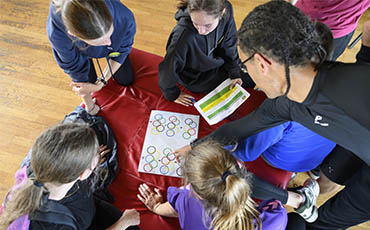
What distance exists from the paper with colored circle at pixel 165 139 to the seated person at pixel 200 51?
0.13 meters

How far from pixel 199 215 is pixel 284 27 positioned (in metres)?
0.85

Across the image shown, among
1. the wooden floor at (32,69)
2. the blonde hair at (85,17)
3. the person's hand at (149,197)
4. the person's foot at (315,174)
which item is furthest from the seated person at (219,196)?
the wooden floor at (32,69)

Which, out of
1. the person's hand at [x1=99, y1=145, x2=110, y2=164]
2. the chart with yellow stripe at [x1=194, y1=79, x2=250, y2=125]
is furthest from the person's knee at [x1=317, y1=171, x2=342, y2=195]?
the person's hand at [x1=99, y1=145, x2=110, y2=164]

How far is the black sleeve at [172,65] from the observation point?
1466 mm

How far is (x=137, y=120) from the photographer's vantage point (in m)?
1.72

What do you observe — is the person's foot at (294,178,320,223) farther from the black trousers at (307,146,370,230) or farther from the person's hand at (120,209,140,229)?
the person's hand at (120,209,140,229)

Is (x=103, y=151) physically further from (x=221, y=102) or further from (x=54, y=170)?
(x=221, y=102)

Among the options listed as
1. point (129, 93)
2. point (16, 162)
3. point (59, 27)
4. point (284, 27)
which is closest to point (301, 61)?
point (284, 27)

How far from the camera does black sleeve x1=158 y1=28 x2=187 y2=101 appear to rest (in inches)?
57.7

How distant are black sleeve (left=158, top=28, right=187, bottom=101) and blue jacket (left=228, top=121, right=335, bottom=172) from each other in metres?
0.55

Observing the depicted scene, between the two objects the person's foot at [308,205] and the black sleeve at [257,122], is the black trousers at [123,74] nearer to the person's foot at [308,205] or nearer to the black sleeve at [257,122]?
the black sleeve at [257,122]

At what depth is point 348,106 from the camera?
859mm

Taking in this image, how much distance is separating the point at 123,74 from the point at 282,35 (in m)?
1.19

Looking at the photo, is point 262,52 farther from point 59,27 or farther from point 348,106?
point 59,27
